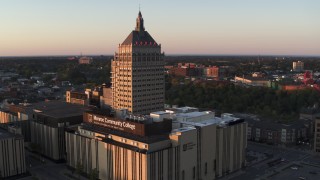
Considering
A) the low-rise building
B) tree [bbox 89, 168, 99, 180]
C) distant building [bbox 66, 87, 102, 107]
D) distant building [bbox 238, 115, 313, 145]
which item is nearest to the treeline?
distant building [bbox 238, 115, 313, 145]

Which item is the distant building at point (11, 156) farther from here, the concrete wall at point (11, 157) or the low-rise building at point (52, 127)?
the low-rise building at point (52, 127)

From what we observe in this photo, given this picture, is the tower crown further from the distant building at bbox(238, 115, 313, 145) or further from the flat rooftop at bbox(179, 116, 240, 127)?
the distant building at bbox(238, 115, 313, 145)

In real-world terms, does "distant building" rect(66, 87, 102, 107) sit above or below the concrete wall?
above

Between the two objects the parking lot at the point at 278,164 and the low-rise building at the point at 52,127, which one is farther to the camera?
the low-rise building at the point at 52,127

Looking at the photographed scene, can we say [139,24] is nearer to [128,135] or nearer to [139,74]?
[139,74]

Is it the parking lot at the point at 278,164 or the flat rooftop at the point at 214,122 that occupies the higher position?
the flat rooftop at the point at 214,122

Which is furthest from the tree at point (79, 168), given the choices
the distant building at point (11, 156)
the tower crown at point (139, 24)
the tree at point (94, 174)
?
the tower crown at point (139, 24)

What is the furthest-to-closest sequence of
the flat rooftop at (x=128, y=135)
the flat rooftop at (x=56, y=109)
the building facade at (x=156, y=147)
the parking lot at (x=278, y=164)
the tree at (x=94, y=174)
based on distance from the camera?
the flat rooftop at (x=56, y=109) → the parking lot at (x=278, y=164) → the tree at (x=94, y=174) → the flat rooftop at (x=128, y=135) → the building facade at (x=156, y=147)

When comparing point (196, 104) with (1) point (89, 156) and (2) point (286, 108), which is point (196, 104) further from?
(1) point (89, 156)
